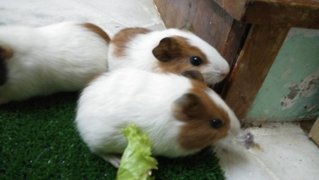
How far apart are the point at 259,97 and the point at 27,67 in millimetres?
1009

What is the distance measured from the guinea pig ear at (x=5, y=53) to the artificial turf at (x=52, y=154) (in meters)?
0.24

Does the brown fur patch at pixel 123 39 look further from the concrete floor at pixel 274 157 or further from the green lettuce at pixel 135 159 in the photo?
the concrete floor at pixel 274 157

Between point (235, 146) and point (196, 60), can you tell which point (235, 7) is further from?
point (235, 146)

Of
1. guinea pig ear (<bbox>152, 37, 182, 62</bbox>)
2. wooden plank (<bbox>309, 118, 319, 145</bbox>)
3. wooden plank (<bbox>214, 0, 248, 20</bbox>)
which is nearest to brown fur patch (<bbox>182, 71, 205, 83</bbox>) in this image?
guinea pig ear (<bbox>152, 37, 182, 62</bbox>)

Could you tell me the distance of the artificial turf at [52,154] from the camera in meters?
1.42

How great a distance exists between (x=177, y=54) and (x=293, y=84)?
561 mm

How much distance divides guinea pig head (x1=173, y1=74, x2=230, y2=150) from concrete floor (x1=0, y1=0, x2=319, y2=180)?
229mm

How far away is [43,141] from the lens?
1.53 metres

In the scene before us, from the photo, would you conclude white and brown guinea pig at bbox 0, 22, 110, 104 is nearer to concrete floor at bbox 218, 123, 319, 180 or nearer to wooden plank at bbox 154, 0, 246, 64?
wooden plank at bbox 154, 0, 246, 64

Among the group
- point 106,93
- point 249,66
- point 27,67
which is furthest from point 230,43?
point 27,67

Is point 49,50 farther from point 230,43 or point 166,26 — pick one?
point 166,26

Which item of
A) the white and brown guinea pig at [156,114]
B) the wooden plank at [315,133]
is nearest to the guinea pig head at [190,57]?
the white and brown guinea pig at [156,114]

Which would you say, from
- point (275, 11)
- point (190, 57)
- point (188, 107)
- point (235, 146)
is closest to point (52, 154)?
point (188, 107)

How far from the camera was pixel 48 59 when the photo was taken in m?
1.63
